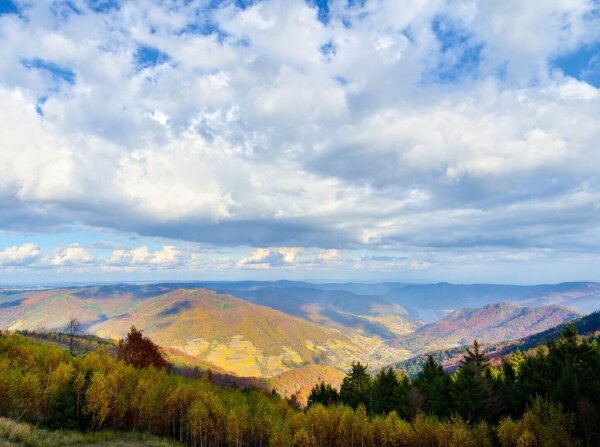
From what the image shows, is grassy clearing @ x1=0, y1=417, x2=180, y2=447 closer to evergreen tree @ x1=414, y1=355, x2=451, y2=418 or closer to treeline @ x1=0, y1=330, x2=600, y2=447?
treeline @ x1=0, y1=330, x2=600, y2=447

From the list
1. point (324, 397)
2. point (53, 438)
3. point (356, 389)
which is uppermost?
point (53, 438)

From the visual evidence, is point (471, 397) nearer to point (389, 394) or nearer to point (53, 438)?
point (389, 394)

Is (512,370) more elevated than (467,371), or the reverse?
(467,371)

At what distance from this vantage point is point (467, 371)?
3607 inches

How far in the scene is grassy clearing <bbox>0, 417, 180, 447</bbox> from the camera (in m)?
46.5

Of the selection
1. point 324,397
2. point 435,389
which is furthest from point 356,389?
point 435,389

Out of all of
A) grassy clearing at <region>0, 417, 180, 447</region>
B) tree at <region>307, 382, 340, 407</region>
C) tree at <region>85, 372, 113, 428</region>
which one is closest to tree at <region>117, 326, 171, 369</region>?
tree at <region>85, 372, 113, 428</region>

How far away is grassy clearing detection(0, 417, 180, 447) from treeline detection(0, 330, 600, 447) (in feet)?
40.7

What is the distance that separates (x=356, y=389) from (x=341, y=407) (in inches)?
963

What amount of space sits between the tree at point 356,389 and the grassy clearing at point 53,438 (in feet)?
233

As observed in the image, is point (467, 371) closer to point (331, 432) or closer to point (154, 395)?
point (331, 432)

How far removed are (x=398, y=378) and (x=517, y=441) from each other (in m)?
49.5

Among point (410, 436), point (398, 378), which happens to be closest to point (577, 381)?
point (410, 436)

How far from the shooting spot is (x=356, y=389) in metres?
130
